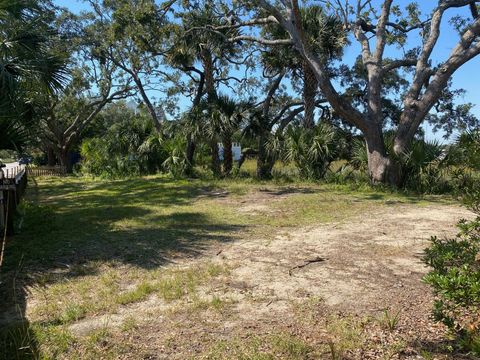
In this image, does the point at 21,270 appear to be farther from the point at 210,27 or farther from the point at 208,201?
the point at 210,27

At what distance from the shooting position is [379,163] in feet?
39.6

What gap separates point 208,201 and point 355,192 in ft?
13.0

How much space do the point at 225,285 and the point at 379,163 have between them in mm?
8793

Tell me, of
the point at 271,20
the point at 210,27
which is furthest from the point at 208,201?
the point at 210,27

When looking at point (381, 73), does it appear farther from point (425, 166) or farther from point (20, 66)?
point (20, 66)

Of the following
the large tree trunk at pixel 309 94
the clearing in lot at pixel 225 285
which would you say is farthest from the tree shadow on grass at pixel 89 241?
the large tree trunk at pixel 309 94

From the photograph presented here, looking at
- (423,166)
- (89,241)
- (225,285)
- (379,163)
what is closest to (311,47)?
(379,163)

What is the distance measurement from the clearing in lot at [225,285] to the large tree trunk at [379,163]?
10.4 feet

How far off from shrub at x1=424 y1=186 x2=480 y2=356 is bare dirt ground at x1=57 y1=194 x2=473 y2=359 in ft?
0.85

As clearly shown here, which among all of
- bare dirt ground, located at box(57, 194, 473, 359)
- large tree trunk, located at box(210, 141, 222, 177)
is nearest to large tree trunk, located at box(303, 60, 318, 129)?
large tree trunk, located at box(210, 141, 222, 177)

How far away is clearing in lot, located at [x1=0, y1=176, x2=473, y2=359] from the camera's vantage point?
3.18 m

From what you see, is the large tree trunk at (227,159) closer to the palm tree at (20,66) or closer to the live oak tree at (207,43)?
the live oak tree at (207,43)

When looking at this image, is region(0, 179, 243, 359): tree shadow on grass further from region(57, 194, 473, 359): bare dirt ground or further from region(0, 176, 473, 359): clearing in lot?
region(57, 194, 473, 359): bare dirt ground

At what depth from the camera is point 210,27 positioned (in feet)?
48.4
